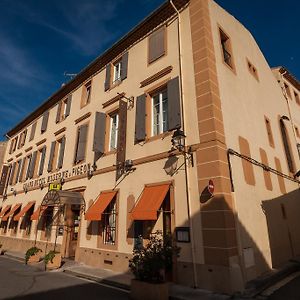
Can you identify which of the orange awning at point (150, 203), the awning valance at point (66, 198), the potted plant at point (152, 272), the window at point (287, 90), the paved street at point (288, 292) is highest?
the window at point (287, 90)

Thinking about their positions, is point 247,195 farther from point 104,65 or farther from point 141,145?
point 104,65

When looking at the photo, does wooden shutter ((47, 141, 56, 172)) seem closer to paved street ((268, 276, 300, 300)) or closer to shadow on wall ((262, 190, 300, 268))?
shadow on wall ((262, 190, 300, 268))

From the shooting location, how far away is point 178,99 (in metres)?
9.08

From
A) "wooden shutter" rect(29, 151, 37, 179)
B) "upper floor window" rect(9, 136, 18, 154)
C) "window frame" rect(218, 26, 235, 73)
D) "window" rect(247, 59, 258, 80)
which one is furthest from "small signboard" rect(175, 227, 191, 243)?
"upper floor window" rect(9, 136, 18, 154)

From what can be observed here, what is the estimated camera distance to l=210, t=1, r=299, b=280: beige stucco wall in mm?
8304

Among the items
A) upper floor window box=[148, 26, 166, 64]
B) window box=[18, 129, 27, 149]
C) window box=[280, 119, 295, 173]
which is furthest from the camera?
window box=[18, 129, 27, 149]

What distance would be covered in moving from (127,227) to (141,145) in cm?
309

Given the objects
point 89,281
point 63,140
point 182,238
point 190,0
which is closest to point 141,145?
point 182,238

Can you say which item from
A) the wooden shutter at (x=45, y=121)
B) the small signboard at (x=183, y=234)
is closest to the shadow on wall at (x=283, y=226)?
the small signboard at (x=183, y=234)

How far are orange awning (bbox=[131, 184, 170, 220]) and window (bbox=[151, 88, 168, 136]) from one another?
2326mm

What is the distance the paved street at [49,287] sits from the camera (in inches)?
272

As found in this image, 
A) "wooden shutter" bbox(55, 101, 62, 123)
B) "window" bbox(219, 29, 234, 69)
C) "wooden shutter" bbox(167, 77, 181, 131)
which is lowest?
"wooden shutter" bbox(167, 77, 181, 131)

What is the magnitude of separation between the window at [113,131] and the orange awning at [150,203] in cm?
376

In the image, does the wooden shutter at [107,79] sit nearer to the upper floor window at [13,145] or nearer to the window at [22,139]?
the window at [22,139]
